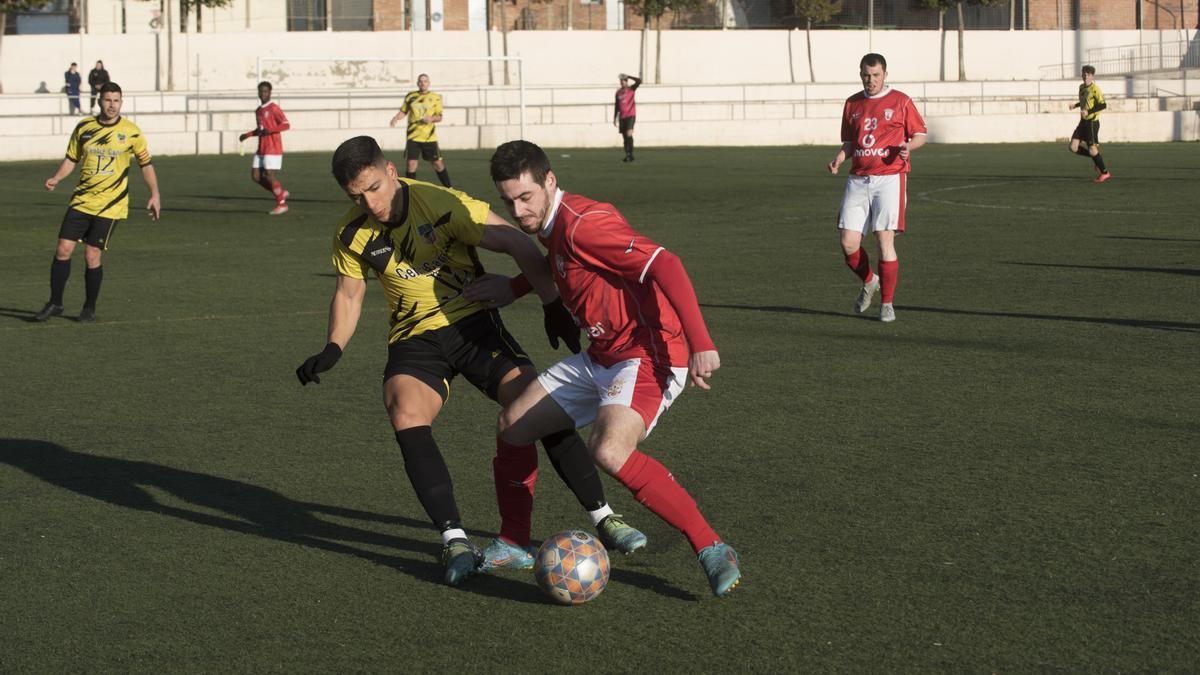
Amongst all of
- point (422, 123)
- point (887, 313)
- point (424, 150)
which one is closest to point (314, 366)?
point (887, 313)

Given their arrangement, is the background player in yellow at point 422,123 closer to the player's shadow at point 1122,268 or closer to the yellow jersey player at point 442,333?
the player's shadow at point 1122,268

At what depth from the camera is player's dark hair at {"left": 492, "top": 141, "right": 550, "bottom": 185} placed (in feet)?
16.3

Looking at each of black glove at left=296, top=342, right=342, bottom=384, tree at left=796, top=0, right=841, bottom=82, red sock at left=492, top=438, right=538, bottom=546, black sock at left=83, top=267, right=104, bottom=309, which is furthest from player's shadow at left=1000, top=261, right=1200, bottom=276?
tree at left=796, top=0, right=841, bottom=82

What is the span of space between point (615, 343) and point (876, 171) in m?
7.00

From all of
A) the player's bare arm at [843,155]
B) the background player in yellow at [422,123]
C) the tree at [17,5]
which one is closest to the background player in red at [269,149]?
the background player in yellow at [422,123]

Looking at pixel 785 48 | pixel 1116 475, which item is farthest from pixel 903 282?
pixel 785 48

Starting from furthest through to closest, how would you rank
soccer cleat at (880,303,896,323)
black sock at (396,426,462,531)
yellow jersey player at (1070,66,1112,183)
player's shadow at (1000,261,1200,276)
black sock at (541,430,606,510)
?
yellow jersey player at (1070,66,1112,183) → player's shadow at (1000,261,1200,276) → soccer cleat at (880,303,896,323) → black sock at (541,430,606,510) → black sock at (396,426,462,531)

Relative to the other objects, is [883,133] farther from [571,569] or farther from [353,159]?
[571,569]

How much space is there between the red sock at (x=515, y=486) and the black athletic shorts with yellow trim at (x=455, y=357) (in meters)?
0.30

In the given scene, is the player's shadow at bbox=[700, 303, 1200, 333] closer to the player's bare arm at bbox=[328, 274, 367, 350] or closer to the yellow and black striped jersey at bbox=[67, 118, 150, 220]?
the yellow and black striped jersey at bbox=[67, 118, 150, 220]

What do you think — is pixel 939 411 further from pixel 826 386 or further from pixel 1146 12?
pixel 1146 12

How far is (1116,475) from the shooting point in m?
6.57

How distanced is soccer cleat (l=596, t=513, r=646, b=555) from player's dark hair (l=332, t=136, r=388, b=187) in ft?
5.21

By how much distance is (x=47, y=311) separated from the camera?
12.3m
